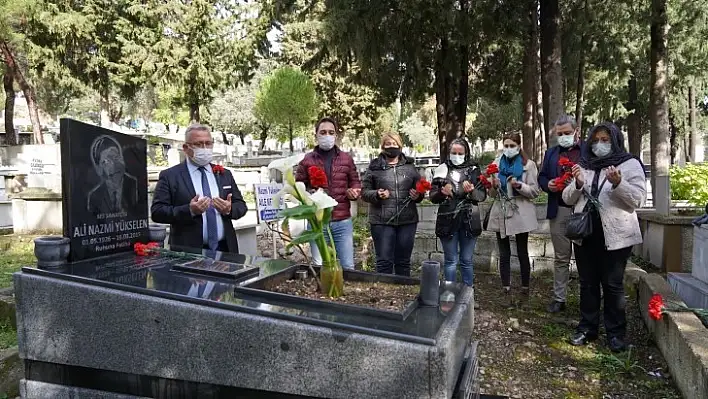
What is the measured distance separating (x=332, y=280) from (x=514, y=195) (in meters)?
2.72

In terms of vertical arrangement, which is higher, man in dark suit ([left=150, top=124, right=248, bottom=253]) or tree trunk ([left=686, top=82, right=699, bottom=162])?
tree trunk ([left=686, top=82, right=699, bottom=162])

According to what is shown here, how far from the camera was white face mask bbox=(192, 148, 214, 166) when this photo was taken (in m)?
3.53

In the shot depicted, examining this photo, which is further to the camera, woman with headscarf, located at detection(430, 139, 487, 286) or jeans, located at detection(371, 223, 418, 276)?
woman with headscarf, located at detection(430, 139, 487, 286)

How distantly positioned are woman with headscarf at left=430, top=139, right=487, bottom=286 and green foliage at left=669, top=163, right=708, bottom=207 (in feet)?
14.4

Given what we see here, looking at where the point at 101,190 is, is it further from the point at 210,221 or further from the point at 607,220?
the point at 607,220

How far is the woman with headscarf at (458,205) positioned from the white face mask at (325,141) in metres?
0.95

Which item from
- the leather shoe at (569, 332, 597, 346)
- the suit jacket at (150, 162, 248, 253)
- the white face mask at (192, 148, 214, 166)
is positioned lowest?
the leather shoe at (569, 332, 597, 346)

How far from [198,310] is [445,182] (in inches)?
111

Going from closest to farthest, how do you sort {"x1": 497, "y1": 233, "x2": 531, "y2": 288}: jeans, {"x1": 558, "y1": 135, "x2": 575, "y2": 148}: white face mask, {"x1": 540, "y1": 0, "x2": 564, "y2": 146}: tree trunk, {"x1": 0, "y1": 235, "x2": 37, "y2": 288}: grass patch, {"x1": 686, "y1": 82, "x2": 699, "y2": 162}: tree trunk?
1. {"x1": 558, "y1": 135, "x2": 575, "y2": 148}: white face mask
2. {"x1": 497, "y1": 233, "x2": 531, "y2": 288}: jeans
3. {"x1": 0, "y1": 235, "x2": 37, "y2": 288}: grass patch
4. {"x1": 540, "y1": 0, "x2": 564, "y2": 146}: tree trunk
5. {"x1": 686, "y1": 82, "x2": 699, "y2": 162}: tree trunk

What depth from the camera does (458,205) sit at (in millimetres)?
4652

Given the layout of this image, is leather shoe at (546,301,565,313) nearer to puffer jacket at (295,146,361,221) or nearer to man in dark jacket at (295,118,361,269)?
man in dark jacket at (295,118,361,269)

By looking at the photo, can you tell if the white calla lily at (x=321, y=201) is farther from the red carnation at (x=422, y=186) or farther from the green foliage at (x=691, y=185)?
the green foliage at (x=691, y=185)

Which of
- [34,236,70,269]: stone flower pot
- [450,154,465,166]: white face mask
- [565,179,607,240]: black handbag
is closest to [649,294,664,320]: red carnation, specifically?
[565,179,607,240]: black handbag

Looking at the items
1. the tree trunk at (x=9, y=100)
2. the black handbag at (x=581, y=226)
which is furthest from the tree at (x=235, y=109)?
the black handbag at (x=581, y=226)
